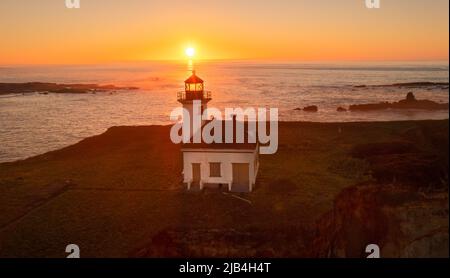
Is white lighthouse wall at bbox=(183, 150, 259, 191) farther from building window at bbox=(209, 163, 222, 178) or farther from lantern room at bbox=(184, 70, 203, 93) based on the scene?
lantern room at bbox=(184, 70, 203, 93)

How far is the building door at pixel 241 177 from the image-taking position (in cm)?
1762

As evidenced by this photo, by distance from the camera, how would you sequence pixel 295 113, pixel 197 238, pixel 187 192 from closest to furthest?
1. pixel 197 238
2. pixel 187 192
3. pixel 295 113

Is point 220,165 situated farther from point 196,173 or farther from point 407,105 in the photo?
point 407,105

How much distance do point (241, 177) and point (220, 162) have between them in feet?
3.86

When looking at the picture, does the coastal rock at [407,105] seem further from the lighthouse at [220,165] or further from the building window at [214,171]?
the building window at [214,171]

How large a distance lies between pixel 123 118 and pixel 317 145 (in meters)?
34.0

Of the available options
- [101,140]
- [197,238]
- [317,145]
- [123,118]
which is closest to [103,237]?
[197,238]

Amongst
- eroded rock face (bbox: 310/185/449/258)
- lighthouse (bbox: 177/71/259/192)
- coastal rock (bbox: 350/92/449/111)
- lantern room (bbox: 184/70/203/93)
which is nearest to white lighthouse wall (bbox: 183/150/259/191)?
lighthouse (bbox: 177/71/259/192)

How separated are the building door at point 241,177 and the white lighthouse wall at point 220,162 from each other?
169mm

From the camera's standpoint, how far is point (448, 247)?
37.3 ft

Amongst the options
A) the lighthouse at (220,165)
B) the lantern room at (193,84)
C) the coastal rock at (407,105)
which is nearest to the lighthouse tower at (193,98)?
the lantern room at (193,84)
